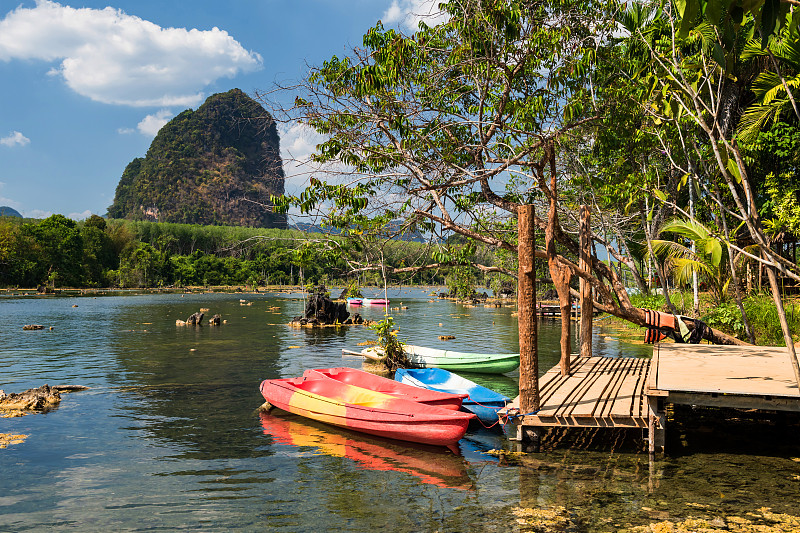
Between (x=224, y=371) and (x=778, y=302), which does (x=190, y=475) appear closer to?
(x=778, y=302)

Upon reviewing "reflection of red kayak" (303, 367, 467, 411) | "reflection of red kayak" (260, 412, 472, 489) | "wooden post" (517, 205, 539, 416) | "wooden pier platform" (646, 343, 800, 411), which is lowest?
"reflection of red kayak" (260, 412, 472, 489)

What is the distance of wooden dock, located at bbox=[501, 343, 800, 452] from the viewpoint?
9109 mm

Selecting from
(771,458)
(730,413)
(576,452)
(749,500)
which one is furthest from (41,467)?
(730,413)

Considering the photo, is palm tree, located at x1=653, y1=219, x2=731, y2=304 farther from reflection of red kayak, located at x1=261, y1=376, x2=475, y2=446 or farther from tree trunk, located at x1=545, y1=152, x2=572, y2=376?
reflection of red kayak, located at x1=261, y1=376, x2=475, y2=446

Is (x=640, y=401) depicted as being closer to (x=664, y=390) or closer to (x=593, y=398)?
(x=593, y=398)

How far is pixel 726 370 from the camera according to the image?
10922 millimetres

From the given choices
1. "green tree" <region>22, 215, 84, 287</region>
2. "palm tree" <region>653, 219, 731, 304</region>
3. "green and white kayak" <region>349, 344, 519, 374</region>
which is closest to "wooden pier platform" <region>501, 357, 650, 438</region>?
"palm tree" <region>653, 219, 731, 304</region>

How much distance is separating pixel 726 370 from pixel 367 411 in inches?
286

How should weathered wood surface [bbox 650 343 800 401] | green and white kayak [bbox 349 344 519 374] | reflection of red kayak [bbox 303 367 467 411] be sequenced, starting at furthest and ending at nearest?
green and white kayak [bbox 349 344 519 374] < reflection of red kayak [bbox 303 367 467 411] < weathered wood surface [bbox 650 343 800 401]

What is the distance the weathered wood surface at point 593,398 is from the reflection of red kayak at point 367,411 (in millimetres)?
1437

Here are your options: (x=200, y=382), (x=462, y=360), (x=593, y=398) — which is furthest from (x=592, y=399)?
(x=200, y=382)

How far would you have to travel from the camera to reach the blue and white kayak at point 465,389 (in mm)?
12656

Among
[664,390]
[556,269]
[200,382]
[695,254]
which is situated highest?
[695,254]

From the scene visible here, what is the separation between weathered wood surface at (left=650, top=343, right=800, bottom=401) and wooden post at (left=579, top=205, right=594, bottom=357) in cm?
237
